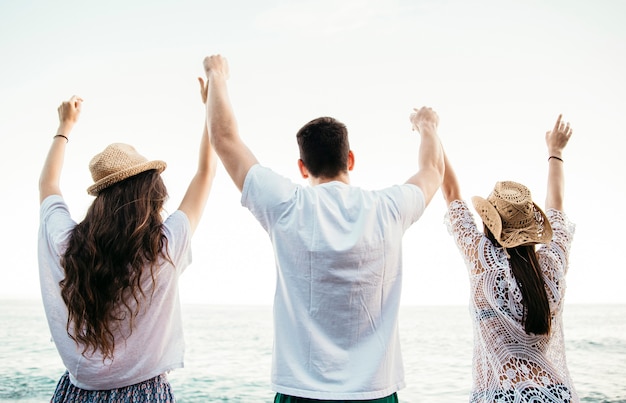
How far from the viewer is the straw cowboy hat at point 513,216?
2357 millimetres

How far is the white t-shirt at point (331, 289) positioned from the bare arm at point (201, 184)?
41cm

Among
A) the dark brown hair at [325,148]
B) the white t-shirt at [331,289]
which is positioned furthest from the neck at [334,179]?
the white t-shirt at [331,289]

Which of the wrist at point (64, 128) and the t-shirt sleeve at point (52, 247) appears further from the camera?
the wrist at point (64, 128)

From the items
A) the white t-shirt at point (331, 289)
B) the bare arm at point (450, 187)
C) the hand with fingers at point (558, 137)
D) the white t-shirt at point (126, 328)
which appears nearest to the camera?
the white t-shirt at point (331, 289)

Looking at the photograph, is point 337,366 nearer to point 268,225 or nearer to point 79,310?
point 268,225

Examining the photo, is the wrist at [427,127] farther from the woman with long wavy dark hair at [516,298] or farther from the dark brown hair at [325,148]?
the dark brown hair at [325,148]

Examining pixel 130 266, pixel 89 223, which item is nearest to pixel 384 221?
pixel 130 266

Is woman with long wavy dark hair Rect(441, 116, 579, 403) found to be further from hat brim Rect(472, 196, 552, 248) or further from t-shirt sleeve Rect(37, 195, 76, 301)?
t-shirt sleeve Rect(37, 195, 76, 301)

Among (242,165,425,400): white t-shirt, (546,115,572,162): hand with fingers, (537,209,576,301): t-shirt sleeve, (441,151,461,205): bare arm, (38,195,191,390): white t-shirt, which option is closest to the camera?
(242,165,425,400): white t-shirt

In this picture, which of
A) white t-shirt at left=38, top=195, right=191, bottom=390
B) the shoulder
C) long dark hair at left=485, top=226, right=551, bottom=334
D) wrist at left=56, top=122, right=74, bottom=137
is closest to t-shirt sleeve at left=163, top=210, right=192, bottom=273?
white t-shirt at left=38, top=195, right=191, bottom=390

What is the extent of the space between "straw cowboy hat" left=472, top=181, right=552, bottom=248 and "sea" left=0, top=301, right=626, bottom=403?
8.89m

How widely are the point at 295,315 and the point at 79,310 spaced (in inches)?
31.5

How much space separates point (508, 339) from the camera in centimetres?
225

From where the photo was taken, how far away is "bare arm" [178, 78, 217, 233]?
2.21 m
